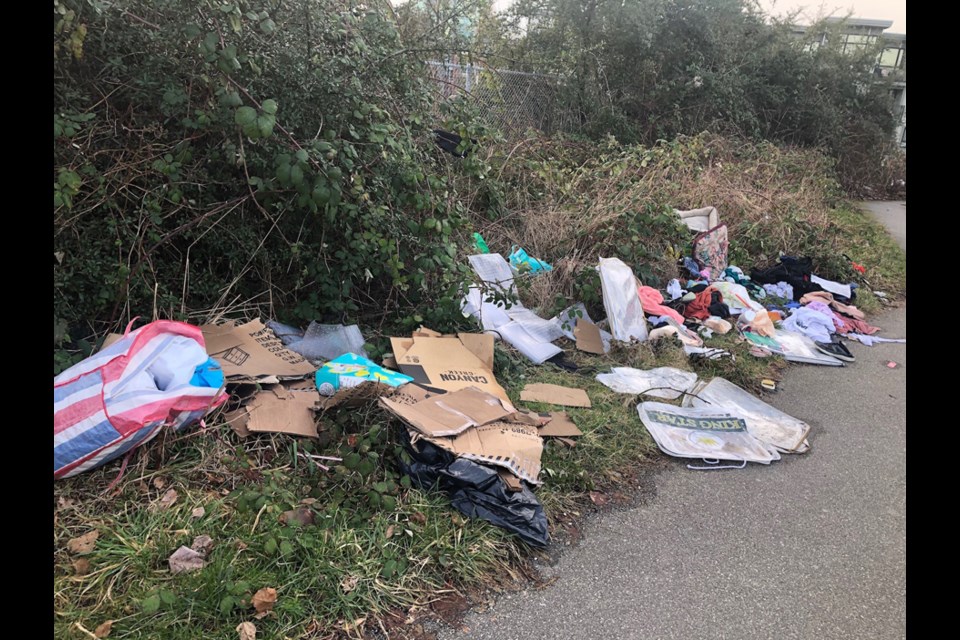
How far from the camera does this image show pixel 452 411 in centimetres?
296

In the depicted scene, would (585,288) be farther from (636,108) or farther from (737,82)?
(737,82)

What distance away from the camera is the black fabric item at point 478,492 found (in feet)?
8.19

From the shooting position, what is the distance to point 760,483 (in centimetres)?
312

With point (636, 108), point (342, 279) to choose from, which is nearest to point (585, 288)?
point (342, 279)

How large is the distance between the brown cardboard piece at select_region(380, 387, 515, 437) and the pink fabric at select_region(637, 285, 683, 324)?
2.31 metres

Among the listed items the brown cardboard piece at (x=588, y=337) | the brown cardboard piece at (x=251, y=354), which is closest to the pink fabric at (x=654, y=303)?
the brown cardboard piece at (x=588, y=337)

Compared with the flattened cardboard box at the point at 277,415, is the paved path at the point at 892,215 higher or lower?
lower

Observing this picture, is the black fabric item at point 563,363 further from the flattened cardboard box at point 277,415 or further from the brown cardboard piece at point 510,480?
the flattened cardboard box at point 277,415

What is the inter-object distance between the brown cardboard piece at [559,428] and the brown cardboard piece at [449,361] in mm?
295

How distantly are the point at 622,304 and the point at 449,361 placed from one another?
1.80m

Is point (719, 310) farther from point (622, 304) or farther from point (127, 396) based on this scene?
point (127, 396)

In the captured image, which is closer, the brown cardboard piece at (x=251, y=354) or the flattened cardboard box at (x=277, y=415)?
the flattened cardboard box at (x=277, y=415)

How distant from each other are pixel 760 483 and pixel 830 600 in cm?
83

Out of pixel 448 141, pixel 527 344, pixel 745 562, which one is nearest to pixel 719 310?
pixel 527 344
